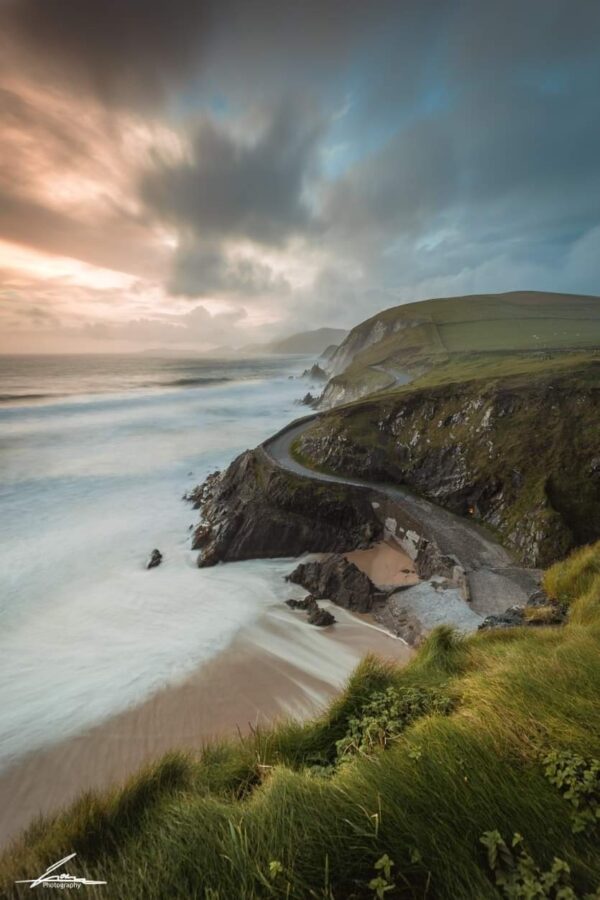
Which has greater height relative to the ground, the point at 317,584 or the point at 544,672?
the point at 544,672

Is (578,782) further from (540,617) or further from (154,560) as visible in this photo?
(154,560)

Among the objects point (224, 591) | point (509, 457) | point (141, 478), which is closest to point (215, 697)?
point (224, 591)

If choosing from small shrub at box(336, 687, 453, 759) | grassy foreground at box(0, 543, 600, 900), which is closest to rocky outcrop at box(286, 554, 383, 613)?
small shrub at box(336, 687, 453, 759)

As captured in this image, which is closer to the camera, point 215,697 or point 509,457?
point 215,697

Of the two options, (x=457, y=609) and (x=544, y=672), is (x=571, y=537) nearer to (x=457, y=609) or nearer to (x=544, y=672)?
(x=457, y=609)

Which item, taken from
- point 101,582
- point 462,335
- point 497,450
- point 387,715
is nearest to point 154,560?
point 101,582

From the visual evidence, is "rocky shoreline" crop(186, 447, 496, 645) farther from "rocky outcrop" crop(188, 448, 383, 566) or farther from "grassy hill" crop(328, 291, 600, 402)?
"grassy hill" crop(328, 291, 600, 402)

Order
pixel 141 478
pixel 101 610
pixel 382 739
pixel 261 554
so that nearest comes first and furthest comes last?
pixel 382 739, pixel 101 610, pixel 261 554, pixel 141 478
